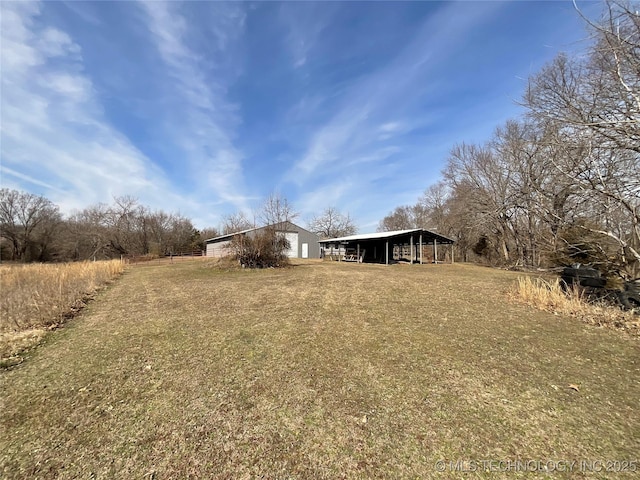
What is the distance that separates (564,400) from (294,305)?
197 inches

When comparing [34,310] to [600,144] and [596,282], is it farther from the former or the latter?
[596,282]

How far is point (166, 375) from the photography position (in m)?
3.23

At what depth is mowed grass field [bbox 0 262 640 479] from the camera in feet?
6.46

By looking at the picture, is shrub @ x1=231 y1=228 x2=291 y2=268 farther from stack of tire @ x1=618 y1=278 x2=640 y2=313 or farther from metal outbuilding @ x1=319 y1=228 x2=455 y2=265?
stack of tire @ x1=618 y1=278 x2=640 y2=313

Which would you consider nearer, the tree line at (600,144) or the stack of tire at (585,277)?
the tree line at (600,144)

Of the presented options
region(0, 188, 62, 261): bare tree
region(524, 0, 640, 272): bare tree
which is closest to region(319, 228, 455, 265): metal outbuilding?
region(524, 0, 640, 272): bare tree

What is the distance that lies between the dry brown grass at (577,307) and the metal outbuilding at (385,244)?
526 inches

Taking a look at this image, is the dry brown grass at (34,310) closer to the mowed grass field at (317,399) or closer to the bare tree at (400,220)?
the mowed grass field at (317,399)

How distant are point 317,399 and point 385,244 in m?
23.6

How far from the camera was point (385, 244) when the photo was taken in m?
25.5

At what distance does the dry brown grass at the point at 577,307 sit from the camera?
16.2 ft

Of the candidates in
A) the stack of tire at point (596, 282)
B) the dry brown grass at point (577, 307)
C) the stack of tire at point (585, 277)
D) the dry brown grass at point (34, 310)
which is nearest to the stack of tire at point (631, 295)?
the stack of tire at point (596, 282)

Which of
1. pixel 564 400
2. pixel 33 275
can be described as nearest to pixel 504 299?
pixel 564 400

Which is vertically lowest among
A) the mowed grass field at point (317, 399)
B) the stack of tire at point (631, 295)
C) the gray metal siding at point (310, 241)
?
the mowed grass field at point (317, 399)
